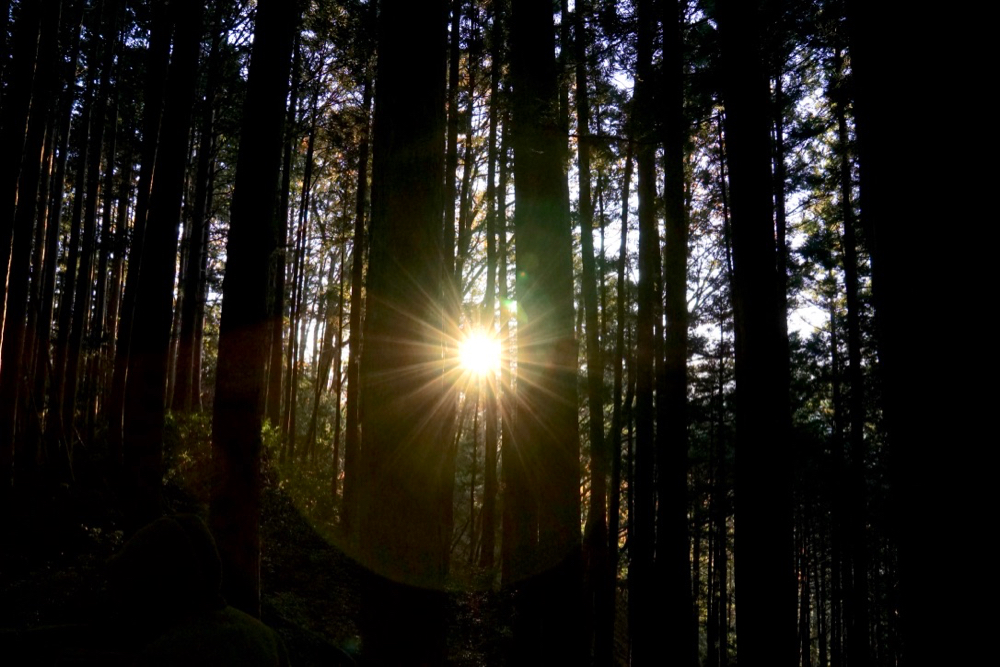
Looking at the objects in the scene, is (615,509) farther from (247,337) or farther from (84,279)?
(84,279)

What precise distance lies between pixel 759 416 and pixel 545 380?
1963 mm

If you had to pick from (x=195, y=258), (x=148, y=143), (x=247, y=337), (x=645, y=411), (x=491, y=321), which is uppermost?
(x=148, y=143)

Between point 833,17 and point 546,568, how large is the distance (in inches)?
221

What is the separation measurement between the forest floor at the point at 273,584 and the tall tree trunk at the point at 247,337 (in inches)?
39.4

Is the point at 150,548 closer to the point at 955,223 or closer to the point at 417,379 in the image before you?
the point at 417,379

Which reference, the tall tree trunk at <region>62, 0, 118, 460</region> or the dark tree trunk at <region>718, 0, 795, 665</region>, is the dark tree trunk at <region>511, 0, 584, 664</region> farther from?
the tall tree trunk at <region>62, 0, 118, 460</region>

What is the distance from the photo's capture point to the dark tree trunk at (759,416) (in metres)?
4.17

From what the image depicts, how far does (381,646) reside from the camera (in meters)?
3.06

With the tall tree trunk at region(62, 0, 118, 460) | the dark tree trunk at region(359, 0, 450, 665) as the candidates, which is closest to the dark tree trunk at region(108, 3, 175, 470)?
the tall tree trunk at region(62, 0, 118, 460)

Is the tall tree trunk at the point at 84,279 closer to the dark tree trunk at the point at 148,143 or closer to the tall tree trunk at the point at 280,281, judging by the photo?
the dark tree trunk at the point at 148,143

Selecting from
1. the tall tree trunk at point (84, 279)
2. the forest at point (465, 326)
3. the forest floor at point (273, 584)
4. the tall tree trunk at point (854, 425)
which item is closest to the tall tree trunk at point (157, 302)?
the forest at point (465, 326)

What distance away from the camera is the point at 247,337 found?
15.4 feet

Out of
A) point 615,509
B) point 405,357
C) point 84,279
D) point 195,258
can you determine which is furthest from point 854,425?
point 195,258

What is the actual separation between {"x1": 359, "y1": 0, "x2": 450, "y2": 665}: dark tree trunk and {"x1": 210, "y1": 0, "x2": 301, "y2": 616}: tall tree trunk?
198cm
